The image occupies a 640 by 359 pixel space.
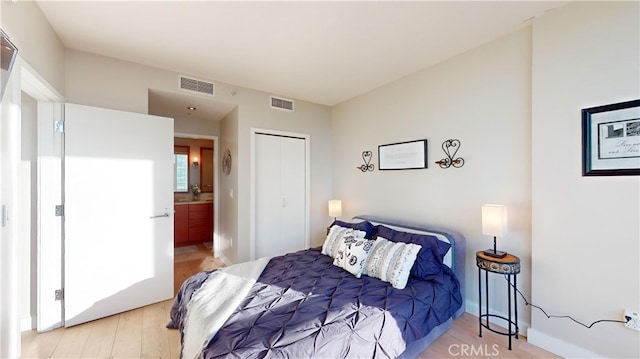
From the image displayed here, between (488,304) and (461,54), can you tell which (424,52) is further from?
(488,304)

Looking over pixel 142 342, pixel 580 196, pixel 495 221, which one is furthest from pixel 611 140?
pixel 142 342

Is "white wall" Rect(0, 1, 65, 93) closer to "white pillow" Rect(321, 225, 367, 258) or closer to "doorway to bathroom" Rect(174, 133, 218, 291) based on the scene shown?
"doorway to bathroom" Rect(174, 133, 218, 291)

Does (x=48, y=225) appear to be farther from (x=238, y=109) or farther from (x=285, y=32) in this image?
(x=285, y=32)

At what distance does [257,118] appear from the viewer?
351 centimetres

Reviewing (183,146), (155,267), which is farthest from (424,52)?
(183,146)

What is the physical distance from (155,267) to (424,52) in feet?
11.7

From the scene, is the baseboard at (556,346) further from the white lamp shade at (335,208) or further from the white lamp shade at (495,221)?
the white lamp shade at (335,208)

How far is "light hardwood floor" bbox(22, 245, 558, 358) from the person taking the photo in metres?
1.91

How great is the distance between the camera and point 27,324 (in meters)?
2.22

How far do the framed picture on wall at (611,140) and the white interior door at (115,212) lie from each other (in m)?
3.66

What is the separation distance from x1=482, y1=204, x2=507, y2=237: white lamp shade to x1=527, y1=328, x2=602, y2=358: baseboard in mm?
825

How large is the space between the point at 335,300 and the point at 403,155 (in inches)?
76.3

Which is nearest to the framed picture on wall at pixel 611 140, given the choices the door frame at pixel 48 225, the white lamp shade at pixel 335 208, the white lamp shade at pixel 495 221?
the white lamp shade at pixel 495 221

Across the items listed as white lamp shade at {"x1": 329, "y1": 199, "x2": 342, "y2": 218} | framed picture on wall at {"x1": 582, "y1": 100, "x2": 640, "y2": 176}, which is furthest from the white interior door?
framed picture on wall at {"x1": 582, "y1": 100, "x2": 640, "y2": 176}
